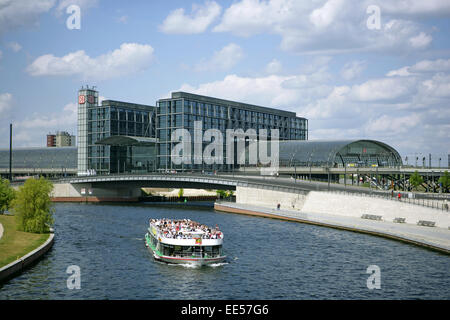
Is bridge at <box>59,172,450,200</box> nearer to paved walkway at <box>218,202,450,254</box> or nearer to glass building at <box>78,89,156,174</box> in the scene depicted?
paved walkway at <box>218,202,450,254</box>

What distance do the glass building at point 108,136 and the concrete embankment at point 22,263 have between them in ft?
397

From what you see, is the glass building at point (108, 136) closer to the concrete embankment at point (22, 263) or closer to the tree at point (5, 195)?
the tree at point (5, 195)

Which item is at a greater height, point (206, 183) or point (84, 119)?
point (84, 119)

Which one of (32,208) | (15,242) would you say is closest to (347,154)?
(32,208)

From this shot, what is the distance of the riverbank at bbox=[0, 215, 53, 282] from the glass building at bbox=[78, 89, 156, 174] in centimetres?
11222

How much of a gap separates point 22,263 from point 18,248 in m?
5.78

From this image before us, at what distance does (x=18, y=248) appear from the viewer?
50.9m

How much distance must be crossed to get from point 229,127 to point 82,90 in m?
55.7

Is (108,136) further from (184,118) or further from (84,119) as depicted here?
(184,118)

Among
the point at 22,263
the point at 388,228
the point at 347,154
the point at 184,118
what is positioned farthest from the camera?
the point at 184,118

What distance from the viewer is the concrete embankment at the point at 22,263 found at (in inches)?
1628

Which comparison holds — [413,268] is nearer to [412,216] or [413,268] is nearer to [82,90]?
[412,216]

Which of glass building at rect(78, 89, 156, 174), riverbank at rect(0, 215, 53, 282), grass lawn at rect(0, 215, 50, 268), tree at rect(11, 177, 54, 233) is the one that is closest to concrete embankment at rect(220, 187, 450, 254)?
tree at rect(11, 177, 54, 233)

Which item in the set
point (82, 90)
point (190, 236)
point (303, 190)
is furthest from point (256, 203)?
point (82, 90)
